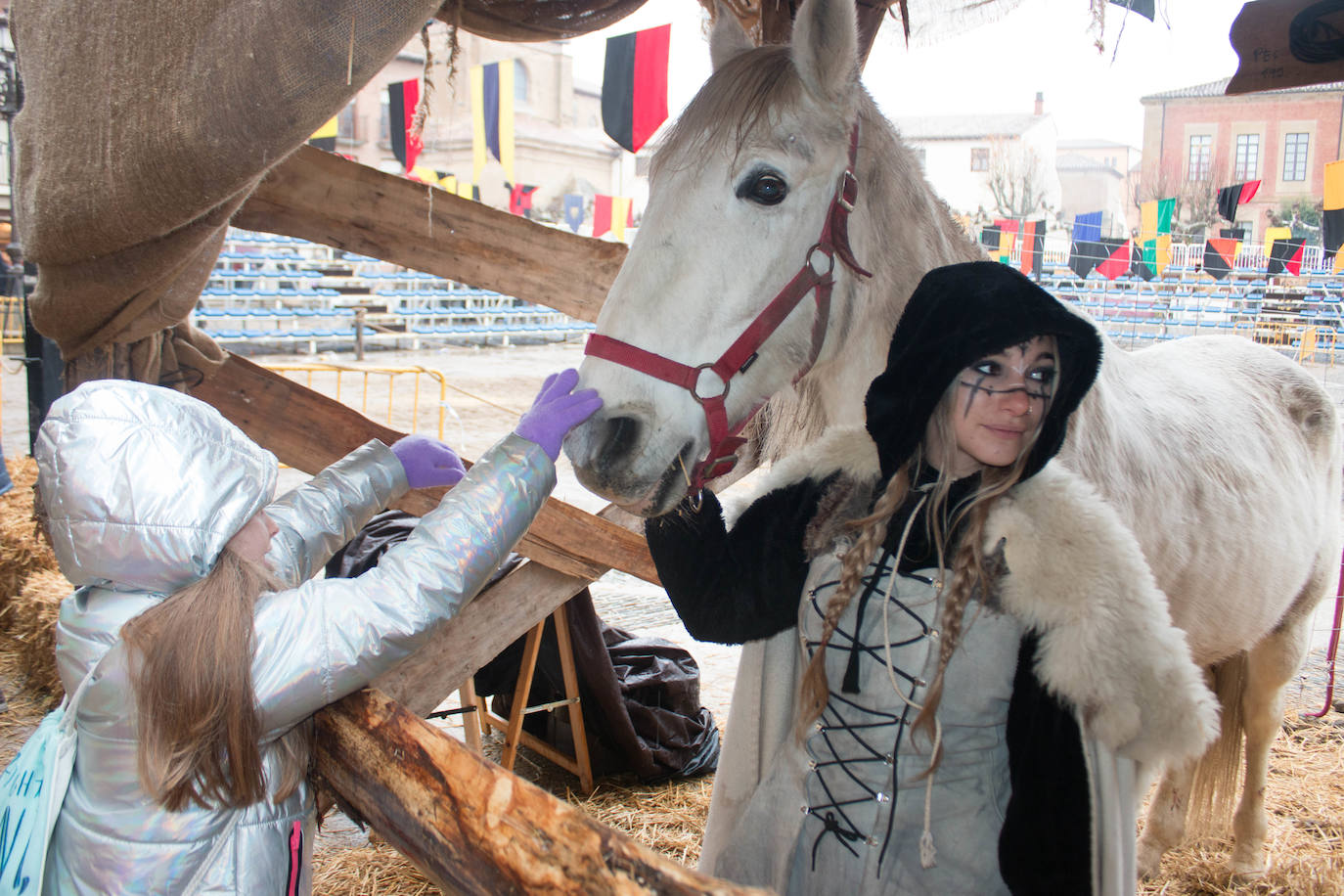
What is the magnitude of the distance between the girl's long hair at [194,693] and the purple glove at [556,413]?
1.54 feet

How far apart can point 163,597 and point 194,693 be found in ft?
0.58

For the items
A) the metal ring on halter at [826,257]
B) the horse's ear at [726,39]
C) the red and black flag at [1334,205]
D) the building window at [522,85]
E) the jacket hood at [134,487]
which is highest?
the building window at [522,85]

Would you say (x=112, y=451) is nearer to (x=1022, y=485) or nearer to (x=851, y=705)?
(x=851, y=705)

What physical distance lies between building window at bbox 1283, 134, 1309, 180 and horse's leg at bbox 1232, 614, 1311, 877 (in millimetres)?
29360

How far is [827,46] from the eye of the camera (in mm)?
1506

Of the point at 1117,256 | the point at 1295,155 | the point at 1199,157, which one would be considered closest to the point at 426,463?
the point at 1117,256

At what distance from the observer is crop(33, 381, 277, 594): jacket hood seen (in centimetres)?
111

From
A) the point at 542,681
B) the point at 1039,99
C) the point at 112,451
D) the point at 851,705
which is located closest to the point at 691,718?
the point at 542,681

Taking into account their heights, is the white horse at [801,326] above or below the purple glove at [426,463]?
above

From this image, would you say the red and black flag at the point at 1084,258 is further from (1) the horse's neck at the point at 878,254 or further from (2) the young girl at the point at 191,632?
(2) the young girl at the point at 191,632

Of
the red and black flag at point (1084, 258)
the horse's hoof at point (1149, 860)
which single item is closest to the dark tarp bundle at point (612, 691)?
the horse's hoof at point (1149, 860)

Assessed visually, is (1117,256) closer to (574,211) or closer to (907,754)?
(574,211)

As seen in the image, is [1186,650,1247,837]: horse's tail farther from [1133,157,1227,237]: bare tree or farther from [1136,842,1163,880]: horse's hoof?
[1133,157,1227,237]: bare tree

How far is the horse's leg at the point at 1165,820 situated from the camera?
2.94 metres
